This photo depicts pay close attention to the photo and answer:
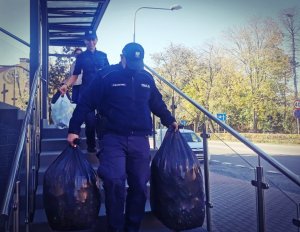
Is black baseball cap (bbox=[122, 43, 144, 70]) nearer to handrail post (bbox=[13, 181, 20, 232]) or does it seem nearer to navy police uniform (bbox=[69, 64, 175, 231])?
navy police uniform (bbox=[69, 64, 175, 231])

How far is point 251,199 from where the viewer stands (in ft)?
23.3

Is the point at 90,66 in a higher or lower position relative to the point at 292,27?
lower

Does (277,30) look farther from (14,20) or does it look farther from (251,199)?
(14,20)

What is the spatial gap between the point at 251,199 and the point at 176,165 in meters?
5.00

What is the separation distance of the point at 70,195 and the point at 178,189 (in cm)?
85

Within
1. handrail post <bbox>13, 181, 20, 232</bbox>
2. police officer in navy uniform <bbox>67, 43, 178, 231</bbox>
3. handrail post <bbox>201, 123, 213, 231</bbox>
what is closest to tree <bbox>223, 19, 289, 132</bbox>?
handrail post <bbox>201, 123, 213, 231</bbox>

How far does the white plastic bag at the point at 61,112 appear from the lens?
5324mm

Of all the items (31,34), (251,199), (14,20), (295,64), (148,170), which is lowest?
(251,199)

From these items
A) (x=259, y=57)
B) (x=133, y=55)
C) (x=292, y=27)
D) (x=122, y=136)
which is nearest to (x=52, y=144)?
(x=122, y=136)

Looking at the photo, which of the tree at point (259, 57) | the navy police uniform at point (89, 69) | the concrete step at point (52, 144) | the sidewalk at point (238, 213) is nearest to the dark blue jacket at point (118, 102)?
the sidewalk at point (238, 213)

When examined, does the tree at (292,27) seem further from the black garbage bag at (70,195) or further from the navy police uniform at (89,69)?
the black garbage bag at (70,195)

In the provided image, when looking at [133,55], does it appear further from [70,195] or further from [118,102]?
[70,195]

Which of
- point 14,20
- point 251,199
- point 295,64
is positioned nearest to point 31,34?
point 14,20

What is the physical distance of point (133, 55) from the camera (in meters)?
2.79
